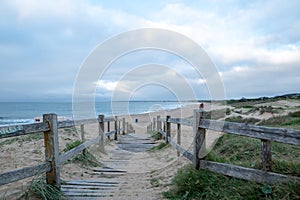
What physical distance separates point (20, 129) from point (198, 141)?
9.32ft

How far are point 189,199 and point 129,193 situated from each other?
1.12 m

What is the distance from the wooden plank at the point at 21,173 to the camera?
3.06 m

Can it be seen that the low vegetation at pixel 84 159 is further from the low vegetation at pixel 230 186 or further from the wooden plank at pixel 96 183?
the low vegetation at pixel 230 186

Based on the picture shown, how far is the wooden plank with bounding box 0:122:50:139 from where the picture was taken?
3140 millimetres

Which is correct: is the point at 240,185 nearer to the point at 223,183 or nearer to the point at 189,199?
the point at 223,183

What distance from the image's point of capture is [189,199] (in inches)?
137

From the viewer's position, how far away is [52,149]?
156 inches

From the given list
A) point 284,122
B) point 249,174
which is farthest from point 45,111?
point 249,174

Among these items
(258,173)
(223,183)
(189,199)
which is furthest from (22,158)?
(258,173)

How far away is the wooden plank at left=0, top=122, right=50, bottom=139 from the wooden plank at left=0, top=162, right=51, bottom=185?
0.49 metres

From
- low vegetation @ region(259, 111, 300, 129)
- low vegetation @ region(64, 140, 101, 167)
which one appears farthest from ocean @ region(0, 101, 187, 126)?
low vegetation @ region(64, 140, 101, 167)

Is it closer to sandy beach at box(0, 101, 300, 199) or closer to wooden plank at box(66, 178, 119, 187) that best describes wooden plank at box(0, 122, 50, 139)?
sandy beach at box(0, 101, 300, 199)

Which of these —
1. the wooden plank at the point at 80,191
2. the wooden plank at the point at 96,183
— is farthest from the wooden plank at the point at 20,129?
the wooden plank at the point at 96,183

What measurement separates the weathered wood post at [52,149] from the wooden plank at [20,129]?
0.12m
